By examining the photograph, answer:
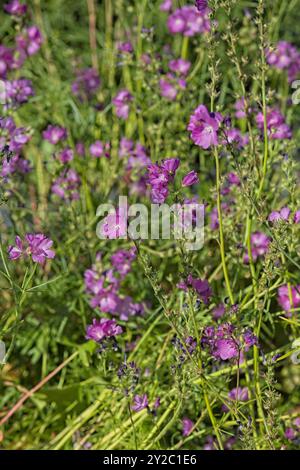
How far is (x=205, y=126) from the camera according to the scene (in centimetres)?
145

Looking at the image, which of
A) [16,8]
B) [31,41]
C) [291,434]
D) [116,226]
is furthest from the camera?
[31,41]

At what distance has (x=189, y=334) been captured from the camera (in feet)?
4.89

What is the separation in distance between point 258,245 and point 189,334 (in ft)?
1.76

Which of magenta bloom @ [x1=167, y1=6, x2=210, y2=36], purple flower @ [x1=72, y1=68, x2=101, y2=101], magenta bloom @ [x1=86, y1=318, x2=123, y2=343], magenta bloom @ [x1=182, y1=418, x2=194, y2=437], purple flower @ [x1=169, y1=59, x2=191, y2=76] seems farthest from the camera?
purple flower @ [x1=72, y1=68, x2=101, y2=101]

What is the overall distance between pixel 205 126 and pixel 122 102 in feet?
2.98

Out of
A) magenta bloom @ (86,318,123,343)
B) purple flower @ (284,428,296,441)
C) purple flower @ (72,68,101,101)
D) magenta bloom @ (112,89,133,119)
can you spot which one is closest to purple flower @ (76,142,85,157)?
magenta bloom @ (112,89,133,119)

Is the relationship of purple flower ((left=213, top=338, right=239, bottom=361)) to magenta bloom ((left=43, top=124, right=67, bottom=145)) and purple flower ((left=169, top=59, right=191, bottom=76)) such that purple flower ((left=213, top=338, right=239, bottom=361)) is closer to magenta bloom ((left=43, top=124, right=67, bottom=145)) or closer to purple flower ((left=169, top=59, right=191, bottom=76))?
magenta bloom ((left=43, top=124, right=67, bottom=145))

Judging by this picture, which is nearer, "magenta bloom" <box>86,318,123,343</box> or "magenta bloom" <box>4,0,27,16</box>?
"magenta bloom" <box>86,318,123,343</box>

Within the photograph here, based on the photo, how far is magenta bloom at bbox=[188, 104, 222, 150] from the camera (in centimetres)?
140

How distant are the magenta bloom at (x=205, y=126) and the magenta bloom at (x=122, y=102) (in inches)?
34.1

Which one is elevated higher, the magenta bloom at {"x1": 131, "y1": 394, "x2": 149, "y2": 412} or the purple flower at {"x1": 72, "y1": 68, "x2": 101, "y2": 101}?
the purple flower at {"x1": 72, "y1": 68, "x2": 101, "y2": 101}

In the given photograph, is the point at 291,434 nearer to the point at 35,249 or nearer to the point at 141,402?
the point at 141,402

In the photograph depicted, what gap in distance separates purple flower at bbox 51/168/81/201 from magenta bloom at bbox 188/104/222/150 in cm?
64

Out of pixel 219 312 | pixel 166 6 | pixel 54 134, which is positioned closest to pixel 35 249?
pixel 219 312
